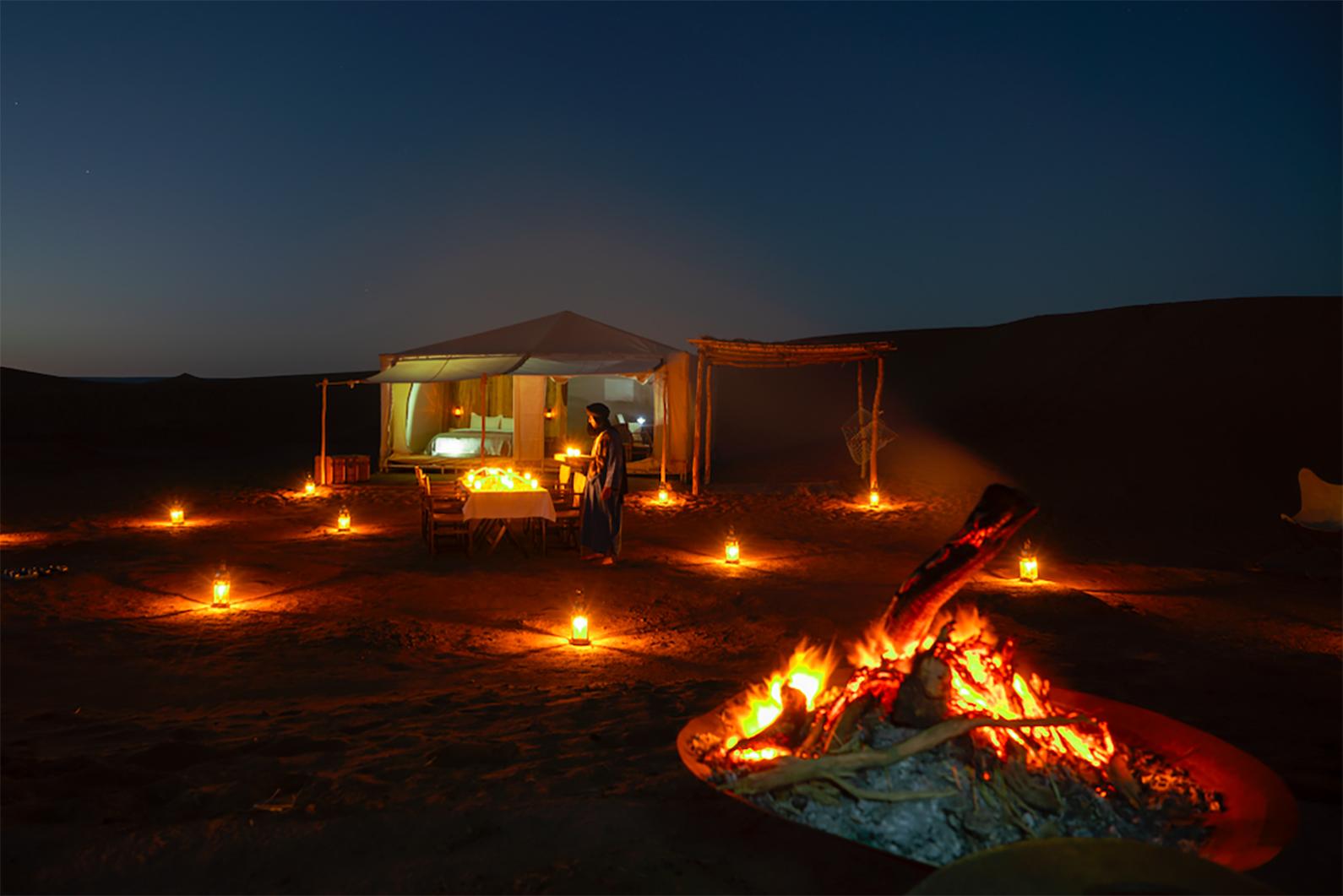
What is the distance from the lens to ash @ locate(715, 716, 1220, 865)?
284cm

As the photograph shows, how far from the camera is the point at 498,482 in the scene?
993 cm

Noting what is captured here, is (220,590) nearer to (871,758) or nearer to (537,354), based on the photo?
(871,758)

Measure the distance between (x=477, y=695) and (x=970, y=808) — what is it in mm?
2795

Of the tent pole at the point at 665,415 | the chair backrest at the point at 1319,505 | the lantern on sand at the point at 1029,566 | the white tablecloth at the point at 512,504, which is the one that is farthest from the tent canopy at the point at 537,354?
the chair backrest at the point at 1319,505

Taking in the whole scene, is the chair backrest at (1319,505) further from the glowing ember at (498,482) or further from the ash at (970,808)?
the glowing ember at (498,482)

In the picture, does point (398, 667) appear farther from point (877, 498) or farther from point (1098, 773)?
point (877, 498)

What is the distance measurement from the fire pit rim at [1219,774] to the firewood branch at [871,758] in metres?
0.11

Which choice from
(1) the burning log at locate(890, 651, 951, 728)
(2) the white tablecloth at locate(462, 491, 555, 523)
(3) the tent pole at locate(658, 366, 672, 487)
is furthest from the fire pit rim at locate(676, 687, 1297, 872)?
(3) the tent pole at locate(658, 366, 672, 487)

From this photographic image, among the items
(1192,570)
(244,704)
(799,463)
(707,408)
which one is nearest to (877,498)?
(707,408)

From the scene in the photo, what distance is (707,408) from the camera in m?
15.4

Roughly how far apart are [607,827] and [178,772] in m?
1.90

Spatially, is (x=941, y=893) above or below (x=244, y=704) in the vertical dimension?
above

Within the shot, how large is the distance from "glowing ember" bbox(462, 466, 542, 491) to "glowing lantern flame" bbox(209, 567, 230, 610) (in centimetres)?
297

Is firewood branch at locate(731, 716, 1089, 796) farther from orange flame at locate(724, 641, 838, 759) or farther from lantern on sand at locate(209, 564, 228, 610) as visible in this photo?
lantern on sand at locate(209, 564, 228, 610)
